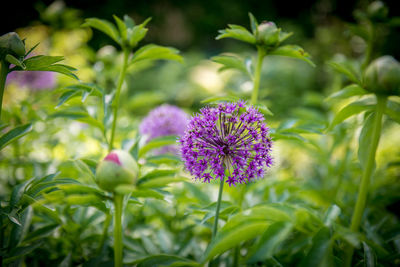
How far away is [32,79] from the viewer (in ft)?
7.14

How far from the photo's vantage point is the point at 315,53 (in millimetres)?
5969

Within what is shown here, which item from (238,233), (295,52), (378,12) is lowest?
(238,233)

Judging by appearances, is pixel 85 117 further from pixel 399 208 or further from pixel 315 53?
pixel 315 53

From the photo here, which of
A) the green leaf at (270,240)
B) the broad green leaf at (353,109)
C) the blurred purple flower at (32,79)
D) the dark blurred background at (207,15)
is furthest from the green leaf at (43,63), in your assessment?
the dark blurred background at (207,15)

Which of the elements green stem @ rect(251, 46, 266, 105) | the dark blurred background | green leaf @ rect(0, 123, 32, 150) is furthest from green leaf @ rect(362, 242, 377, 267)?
the dark blurred background

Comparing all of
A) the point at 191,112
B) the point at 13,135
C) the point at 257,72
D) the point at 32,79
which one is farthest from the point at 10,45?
the point at 191,112

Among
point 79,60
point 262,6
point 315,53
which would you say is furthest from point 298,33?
point 79,60

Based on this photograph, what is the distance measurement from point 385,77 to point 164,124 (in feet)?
3.76

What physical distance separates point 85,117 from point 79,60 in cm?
215

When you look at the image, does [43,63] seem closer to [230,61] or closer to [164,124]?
[230,61]

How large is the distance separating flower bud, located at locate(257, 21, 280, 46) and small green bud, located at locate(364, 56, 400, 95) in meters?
0.35

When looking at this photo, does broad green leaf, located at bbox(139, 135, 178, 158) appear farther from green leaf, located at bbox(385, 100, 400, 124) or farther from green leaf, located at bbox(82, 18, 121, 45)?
green leaf, located at bbox(385, 100, 400, 124)

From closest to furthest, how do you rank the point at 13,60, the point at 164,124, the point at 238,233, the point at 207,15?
the point at 238,233
the point at 13,60
the point at 164,124
the point at 207,15

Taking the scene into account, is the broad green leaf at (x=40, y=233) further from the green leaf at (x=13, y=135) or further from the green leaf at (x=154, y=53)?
the green leaf at (x=154, y=53)
